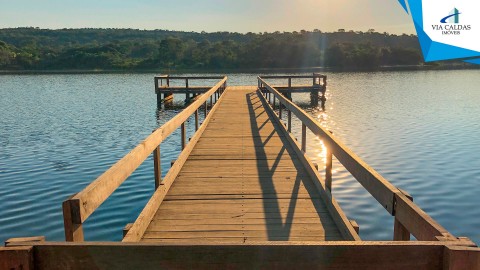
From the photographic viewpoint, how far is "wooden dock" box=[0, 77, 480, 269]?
2203 mm

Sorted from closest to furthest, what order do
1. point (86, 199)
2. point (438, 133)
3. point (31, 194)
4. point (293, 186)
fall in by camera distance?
point (86, 199)
point (293, 186)
point (31, 194)
point (438, 133)

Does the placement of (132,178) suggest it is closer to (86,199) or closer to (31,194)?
(31,194)

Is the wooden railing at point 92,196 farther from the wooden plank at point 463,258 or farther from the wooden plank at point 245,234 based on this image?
the wooden plank at point 463,258

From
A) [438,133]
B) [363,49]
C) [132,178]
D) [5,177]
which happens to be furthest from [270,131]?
[363,49]

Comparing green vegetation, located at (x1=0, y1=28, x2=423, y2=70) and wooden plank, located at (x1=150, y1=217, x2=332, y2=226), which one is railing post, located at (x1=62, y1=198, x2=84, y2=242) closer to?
wooden plank, located at (x1=150, y1=217, x2=332, y2=226)

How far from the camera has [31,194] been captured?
10820mm

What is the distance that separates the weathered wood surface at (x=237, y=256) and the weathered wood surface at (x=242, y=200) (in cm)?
164

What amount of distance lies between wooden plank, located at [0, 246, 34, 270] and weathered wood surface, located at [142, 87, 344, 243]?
1.98m

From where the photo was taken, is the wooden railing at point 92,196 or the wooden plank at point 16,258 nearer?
the wooden plank at point 16,258

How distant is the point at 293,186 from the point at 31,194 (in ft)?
25.8

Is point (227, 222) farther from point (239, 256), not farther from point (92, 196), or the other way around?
point (239, 256)

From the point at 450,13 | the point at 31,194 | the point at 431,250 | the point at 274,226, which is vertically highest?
the point at 450,13

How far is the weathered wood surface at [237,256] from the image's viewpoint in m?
2.20

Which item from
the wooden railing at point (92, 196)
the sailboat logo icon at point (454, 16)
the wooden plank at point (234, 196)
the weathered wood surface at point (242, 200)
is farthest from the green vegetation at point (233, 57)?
the wooden railing at point (92, 196)
